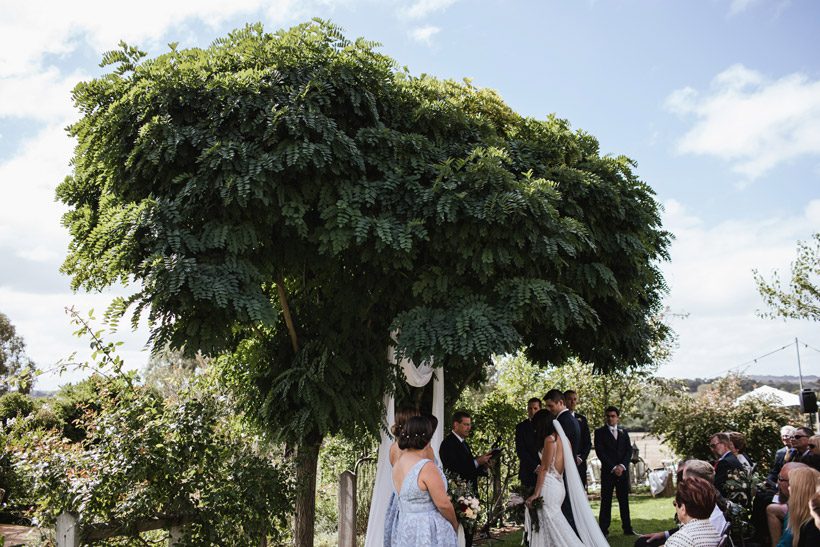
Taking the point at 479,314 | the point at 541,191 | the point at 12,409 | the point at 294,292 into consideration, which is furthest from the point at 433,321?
the point at 12,409

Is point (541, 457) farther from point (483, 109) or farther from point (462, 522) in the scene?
point (483, 109)

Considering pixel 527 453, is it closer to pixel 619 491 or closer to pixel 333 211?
pixel 619 491

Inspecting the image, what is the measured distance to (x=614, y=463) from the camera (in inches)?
504

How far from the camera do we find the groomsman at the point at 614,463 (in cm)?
1248

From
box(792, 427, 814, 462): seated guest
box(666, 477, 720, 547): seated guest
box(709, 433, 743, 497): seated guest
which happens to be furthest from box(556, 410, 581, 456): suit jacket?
box(666, 477, 720, 547): seated guest

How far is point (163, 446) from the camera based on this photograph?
799 centimetres

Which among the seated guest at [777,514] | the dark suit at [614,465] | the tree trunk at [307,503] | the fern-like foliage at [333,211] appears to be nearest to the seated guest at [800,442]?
the seated guest at [777,514]

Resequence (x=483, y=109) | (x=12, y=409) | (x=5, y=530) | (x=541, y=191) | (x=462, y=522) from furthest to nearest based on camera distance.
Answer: (x=12, y=409), (x=5, y=530), (x=483, y=109), (x=462, y=522), (x=541, y=191)

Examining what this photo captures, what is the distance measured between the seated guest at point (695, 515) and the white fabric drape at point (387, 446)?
12.0ft

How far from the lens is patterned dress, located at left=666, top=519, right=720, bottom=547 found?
5148mm

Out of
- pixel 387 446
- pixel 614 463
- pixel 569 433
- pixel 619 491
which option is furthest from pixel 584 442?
pixel 387 446

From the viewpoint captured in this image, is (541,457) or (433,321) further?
(541,457)

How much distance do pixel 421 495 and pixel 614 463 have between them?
793 cm

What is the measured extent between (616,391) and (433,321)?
43.5 ft
